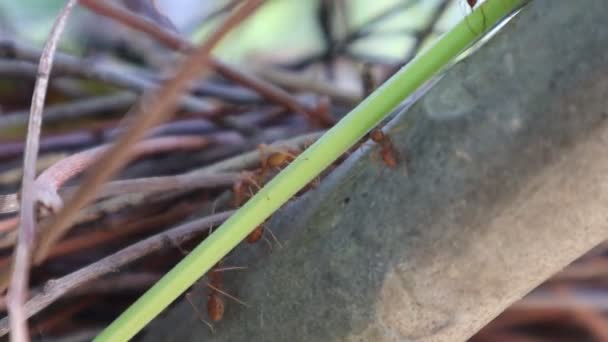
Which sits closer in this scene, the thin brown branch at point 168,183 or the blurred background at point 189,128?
the thin brown branch at point 168,183

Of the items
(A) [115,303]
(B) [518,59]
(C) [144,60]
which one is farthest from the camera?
(C) [144,60]

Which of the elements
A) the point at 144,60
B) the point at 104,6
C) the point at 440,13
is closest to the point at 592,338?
the point at 440,13

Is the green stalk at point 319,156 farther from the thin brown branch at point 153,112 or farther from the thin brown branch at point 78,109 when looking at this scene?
the thin brown branch at point 78,109

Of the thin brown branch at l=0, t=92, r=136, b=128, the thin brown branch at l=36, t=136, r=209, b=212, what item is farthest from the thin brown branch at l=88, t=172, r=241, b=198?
the thin brown branch at l=0, t=92, r=136, b=128

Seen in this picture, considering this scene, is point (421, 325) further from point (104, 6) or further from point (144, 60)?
point (144, 60)

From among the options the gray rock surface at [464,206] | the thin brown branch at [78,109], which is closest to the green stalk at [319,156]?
the gray rock surface at [464,206]

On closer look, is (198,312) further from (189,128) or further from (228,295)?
(189,128)
